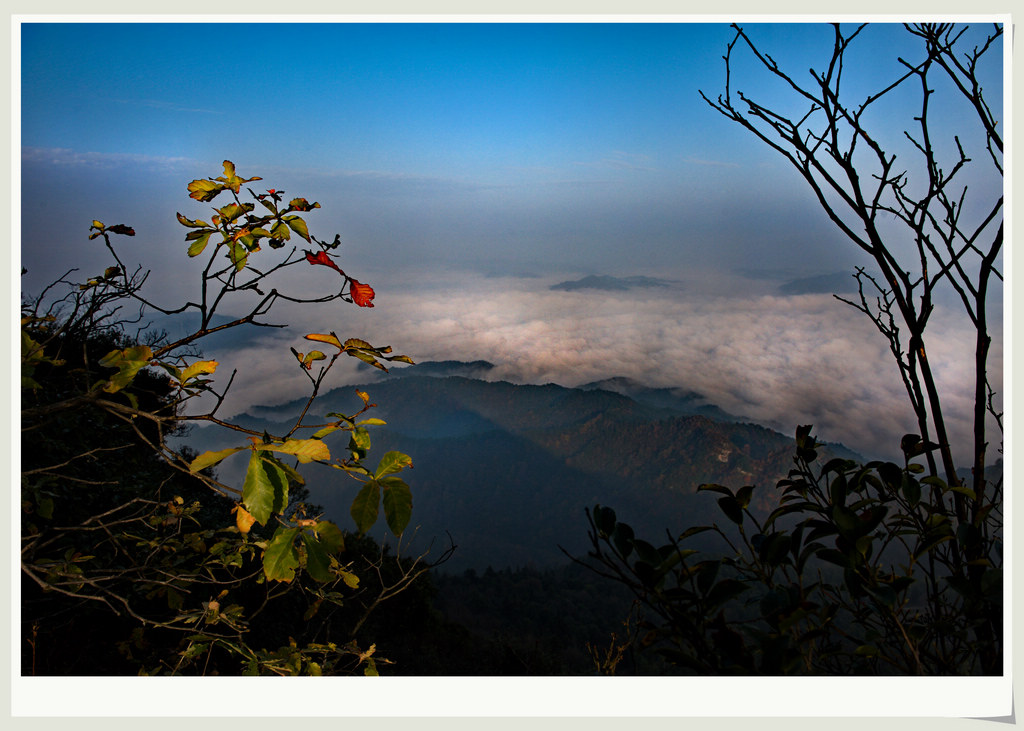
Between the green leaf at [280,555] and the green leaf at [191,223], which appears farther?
the green leaf at [191,223]

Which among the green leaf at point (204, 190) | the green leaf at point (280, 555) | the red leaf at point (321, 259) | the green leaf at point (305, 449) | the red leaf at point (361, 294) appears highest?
the green leaf at point (204, 190)

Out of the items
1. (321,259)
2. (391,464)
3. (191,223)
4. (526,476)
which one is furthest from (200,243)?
(526,476)

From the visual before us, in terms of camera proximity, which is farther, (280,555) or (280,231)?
(280,231)

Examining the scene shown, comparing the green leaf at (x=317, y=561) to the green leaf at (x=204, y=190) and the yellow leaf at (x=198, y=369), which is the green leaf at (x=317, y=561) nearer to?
the yellow leaf at (x=198, y=369)

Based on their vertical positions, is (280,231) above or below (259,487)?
above

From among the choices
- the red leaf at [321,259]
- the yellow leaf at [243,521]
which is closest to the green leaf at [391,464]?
the yellow leaf at [243,521]

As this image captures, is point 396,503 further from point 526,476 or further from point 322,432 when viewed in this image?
point 526,476
